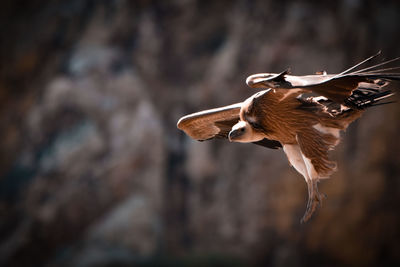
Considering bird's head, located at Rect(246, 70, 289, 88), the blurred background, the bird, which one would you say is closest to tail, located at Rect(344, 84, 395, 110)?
the bird

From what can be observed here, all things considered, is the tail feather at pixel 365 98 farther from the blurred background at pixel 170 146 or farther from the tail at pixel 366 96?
the blurred background at pixel 170 146

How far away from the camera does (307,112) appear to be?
5.20ft

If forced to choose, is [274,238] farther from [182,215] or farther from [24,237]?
[24,237]

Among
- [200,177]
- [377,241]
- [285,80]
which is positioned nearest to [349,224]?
[377,241]

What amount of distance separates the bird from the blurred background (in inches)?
104

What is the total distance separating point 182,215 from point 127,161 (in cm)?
79

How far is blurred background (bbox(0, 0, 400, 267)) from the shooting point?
4.30 metres

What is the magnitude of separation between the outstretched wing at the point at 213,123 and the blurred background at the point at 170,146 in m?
2.50

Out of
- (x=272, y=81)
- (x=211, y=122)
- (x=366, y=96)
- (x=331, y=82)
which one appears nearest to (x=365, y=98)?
(x=366, y=96)

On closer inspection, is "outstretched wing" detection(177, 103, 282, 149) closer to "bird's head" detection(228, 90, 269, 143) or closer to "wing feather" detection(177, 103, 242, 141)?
"wing feather" detection(177, 103, 242, 141)

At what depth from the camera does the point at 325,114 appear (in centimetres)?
158

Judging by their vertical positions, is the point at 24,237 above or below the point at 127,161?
below

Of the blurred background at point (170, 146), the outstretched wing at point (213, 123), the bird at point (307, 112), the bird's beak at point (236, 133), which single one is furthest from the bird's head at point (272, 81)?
the blurred background at point (170, 146)

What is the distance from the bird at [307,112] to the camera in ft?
4.64
